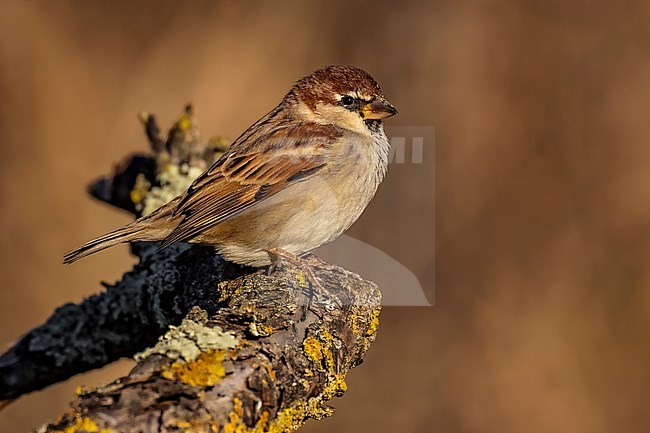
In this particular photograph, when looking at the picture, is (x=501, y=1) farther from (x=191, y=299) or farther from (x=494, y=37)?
(x=191, y=299)

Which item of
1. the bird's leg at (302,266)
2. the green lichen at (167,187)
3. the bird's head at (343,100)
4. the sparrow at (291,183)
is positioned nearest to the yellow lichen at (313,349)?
the bird's leg at (302,266)

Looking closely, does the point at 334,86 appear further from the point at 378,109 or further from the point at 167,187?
the point at 167,187

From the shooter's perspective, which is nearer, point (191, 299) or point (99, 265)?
point (191, 299)

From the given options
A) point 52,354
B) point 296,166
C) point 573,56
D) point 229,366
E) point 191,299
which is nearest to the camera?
point 229,366

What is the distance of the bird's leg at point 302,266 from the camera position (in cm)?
287

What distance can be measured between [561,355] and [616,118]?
A: 68.2 inches

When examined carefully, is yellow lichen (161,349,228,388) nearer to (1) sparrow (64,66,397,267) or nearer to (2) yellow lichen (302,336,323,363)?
(2) yellow lichen (302,336,323,363)

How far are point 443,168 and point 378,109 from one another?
1.83m

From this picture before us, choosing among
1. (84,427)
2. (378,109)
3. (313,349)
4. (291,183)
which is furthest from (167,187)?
(84,427)

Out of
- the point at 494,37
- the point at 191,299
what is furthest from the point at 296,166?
the point at 494,37

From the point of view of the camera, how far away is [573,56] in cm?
575

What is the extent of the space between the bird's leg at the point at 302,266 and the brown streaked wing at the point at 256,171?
300 millimetres

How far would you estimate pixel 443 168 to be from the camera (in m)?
5.62

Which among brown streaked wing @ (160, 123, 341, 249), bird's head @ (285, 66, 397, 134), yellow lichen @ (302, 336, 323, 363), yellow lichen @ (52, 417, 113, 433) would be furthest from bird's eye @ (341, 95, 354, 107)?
yellow lichen @ (52, 417, 113, 433)
